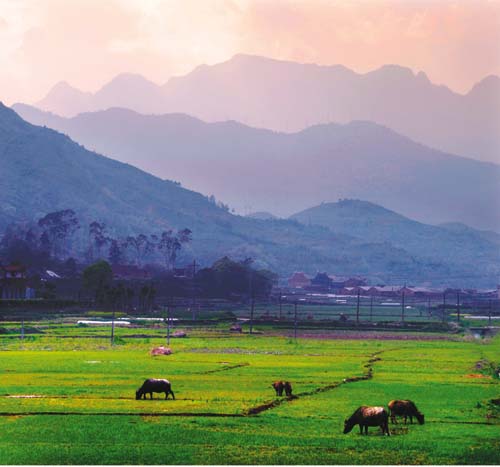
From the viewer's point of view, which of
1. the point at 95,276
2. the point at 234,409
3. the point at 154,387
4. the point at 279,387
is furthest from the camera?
the point at 95,276

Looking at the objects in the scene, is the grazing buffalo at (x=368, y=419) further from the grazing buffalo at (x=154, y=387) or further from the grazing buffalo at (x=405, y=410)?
the grazing buffalo at (x=154, y=387)

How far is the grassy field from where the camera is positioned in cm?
3172

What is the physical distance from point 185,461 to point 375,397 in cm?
1794

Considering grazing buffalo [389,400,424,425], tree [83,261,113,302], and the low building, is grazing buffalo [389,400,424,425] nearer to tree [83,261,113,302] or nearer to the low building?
the low building

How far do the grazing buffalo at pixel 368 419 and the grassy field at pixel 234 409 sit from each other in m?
0.38

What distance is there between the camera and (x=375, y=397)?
154 feet

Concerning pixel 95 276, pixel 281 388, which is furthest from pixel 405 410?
pixel 95 276

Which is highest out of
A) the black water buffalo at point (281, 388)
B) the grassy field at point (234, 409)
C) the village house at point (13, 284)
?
the village house at point (13, 284)

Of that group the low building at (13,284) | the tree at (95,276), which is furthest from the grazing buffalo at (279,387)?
the tree at (95,276)

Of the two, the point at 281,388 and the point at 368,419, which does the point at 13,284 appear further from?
the point at 368,419

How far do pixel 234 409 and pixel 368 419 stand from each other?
8.27 metres

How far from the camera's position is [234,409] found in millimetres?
41062

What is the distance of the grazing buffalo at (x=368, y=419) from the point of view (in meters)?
34.3

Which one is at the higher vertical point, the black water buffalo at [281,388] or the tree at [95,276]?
the tree at [95,276]
